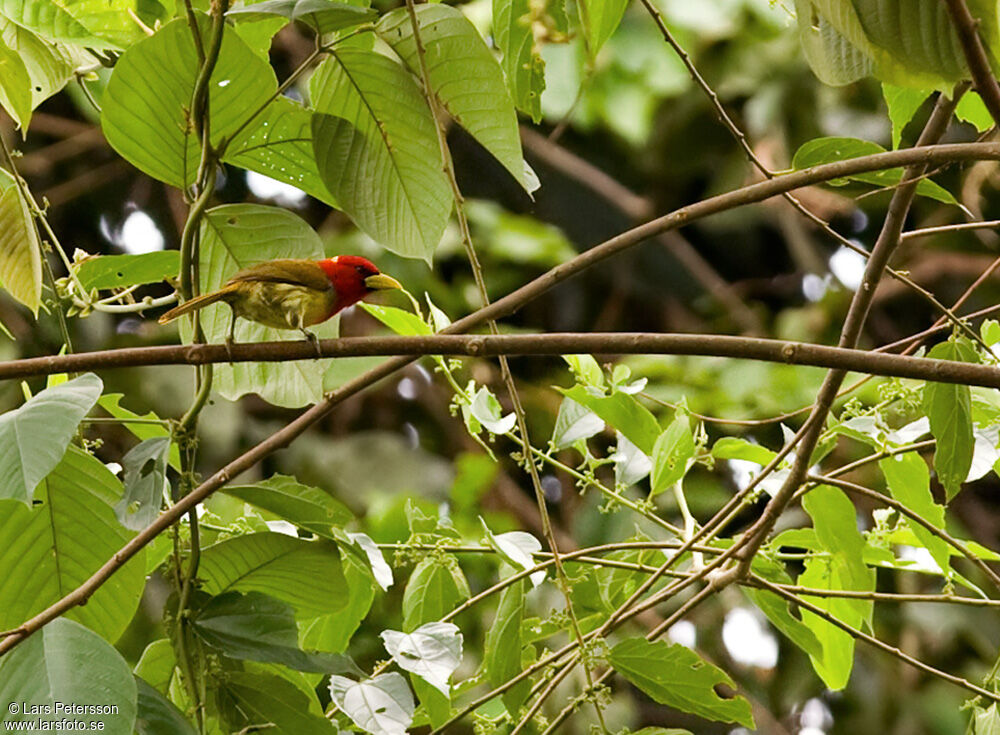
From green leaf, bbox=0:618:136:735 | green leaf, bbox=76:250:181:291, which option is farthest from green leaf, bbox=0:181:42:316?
green leaf, bbox=0:618:136:735

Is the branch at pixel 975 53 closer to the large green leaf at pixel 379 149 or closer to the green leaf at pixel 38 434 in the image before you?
the large green leaf at pixel 379 149

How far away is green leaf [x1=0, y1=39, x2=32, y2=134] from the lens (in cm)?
129

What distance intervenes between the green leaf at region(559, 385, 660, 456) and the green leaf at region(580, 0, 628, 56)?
40cm

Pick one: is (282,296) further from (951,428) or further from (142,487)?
(951,428)

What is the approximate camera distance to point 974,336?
4.19 feet

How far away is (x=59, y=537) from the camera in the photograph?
115cm

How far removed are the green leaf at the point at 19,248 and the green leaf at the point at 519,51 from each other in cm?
57

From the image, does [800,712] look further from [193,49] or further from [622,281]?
[193,49]

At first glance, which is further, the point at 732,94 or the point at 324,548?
the point at 732,94

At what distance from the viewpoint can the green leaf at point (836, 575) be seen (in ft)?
4.58

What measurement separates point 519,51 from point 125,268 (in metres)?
0.52

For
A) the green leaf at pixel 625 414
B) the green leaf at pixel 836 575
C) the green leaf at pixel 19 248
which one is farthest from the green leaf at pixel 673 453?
the green leaf at pixel 19 248

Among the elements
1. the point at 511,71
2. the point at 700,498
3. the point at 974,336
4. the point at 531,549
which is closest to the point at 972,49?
the point at 974,336

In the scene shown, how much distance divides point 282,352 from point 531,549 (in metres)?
0.43
